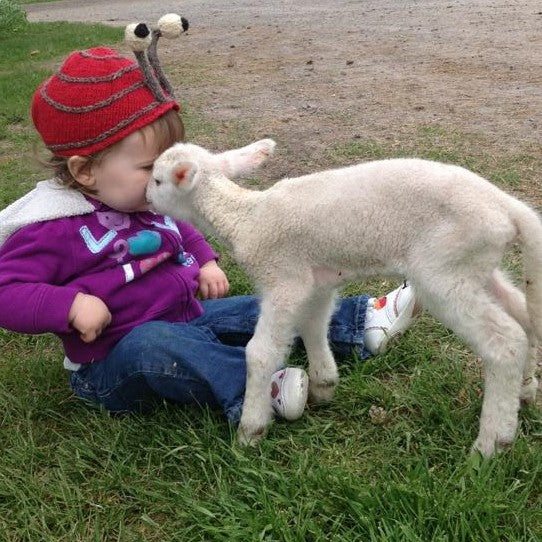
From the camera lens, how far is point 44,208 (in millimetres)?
2686

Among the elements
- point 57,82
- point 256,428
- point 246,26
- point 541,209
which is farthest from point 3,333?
point 246,26

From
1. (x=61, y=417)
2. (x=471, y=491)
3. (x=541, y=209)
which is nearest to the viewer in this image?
(x=471, y=491)

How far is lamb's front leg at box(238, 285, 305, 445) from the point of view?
2.39 metres

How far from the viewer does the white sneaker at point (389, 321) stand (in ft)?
9.82

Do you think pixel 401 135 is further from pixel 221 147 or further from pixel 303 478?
pixel 303 478

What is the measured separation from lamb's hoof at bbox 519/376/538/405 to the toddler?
2.48 ft

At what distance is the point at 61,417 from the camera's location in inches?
111

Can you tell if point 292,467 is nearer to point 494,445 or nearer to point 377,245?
point 494,445

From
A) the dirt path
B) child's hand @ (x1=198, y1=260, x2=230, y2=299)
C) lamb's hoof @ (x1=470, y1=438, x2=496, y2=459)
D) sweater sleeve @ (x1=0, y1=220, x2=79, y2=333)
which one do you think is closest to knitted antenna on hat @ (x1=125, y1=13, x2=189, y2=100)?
sweater sleeve @ (x1=0, y1=220, x2=79, y2=333)

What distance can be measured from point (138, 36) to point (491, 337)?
1.57m

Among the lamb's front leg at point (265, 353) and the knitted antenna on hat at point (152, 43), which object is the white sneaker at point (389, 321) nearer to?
the lamb's front leg at point (265, 353)

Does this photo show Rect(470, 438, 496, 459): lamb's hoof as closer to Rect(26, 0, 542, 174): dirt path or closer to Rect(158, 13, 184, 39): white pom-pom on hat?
Rect(158, 13, 184, 39): white pom-pom on hat

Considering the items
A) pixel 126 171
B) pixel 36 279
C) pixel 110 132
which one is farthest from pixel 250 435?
pixel 110 132

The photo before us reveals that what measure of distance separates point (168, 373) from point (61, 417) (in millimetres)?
521
